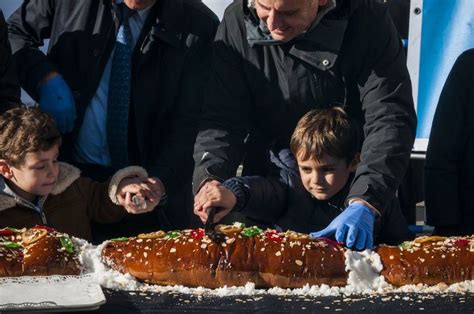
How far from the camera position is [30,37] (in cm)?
401

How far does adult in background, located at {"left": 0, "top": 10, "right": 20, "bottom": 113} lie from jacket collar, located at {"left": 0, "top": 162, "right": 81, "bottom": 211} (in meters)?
0.31

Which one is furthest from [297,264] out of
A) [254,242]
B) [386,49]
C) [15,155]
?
[15,155]

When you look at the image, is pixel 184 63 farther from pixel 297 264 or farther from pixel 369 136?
pixel 297 264

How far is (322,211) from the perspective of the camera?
360 centimetres

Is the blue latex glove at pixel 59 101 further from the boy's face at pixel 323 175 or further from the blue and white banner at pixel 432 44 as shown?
the blue and white banner at pixel 432 44

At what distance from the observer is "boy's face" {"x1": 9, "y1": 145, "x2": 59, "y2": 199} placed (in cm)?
357

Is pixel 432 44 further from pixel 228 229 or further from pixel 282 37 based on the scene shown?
pixel 228 229

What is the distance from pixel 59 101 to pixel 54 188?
333 mm

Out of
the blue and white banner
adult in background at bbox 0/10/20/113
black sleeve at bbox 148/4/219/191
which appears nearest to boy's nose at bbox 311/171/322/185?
black sleeve at bbox 148/4/219/191

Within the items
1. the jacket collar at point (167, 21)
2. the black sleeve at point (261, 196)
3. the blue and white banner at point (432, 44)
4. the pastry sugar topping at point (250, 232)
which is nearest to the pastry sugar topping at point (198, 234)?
the pastry sugar topping at point (250, 232)

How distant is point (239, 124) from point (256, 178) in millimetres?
211

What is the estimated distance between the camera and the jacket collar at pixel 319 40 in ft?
11.3

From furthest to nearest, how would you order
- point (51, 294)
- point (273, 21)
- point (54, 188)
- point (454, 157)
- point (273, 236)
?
point (454, 157) < point (54, 188) < point (273, 21) < point (273, 236) < point (51, 294)

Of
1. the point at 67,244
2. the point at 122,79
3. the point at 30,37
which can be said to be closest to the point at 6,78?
the point at 30,37
